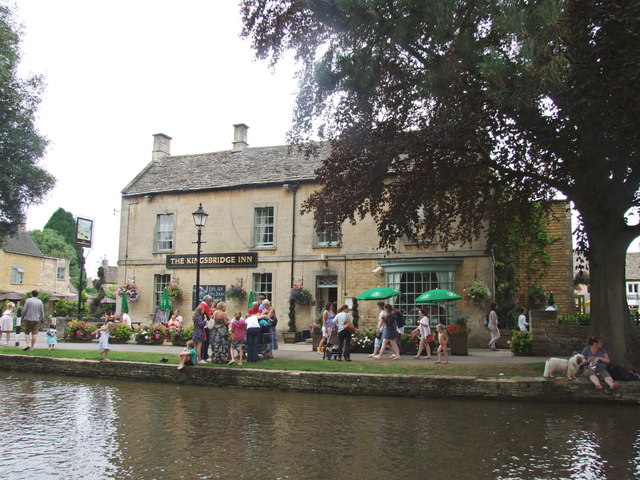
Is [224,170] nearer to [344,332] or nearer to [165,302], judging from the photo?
[165,302]

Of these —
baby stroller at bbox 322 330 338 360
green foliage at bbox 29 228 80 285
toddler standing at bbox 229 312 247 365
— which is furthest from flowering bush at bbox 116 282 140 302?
green foliage at bbox 29 228 80 285

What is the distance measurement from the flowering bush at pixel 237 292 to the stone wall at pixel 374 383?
Answer: 33.9 ft

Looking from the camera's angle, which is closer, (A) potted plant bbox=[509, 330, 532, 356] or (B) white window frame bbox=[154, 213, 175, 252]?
(A) potted plant bbox=[509, 330, 532, 356]

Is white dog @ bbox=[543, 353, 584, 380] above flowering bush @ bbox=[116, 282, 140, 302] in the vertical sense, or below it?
below

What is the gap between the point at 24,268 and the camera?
50469 millimetres

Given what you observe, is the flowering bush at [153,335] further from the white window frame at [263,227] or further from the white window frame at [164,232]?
the white window frame at [164,232]

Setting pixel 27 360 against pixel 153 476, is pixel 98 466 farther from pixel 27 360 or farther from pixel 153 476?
pixel 27 360

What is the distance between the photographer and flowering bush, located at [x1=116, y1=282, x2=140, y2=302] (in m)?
26.5

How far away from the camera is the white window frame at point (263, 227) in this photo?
25219 mm

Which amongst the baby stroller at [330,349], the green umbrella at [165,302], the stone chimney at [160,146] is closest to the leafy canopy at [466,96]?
the baby stroller at [330,349]

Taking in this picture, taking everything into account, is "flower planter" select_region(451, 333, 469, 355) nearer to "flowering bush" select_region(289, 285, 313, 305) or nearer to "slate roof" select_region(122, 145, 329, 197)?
"flowering bush" select_region(289, 285, 313, 305)

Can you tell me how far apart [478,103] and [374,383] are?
21.6 feet

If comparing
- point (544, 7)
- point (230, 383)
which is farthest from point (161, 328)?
point (544, 7)

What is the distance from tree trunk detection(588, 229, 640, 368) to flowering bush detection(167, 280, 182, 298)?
735 inches
